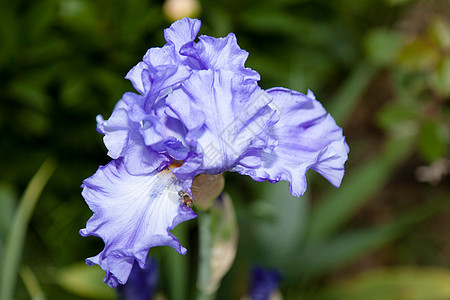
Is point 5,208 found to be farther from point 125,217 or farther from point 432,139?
point 432,139

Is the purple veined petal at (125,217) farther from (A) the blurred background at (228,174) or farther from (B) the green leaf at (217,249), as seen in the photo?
(A) the blurred background at (228,174)

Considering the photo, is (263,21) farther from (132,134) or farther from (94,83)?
A: (132,134)

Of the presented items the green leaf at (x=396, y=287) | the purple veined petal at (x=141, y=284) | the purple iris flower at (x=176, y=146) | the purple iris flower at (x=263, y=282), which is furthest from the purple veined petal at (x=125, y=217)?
the green leaf at (x=396, y=287)

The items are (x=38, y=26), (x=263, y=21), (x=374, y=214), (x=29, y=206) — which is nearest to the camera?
(x=29, y=206)

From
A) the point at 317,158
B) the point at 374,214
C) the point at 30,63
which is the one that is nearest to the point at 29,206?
the point at 30,63

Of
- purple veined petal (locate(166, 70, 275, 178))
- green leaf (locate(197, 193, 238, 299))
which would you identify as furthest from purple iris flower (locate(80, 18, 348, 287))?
green leaf (locate(197, 193, 238, 299))

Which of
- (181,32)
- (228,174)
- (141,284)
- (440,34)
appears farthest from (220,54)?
(228,174)
